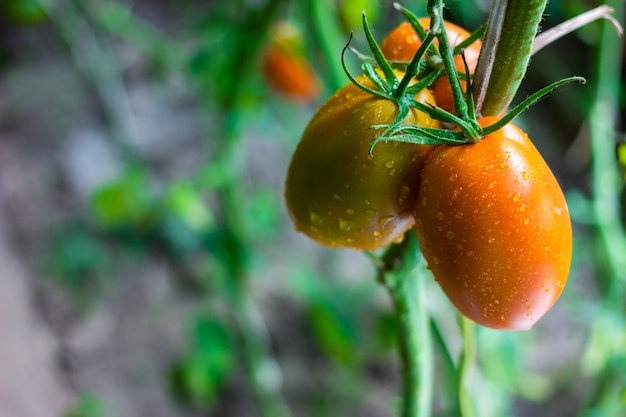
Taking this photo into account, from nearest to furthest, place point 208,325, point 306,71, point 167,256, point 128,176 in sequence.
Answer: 1. point 306,71
2. point 208,325
3. point 128,176
4. point 167,256

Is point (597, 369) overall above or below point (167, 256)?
below

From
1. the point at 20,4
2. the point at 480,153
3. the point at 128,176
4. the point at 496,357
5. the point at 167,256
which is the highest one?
the point at 20,4

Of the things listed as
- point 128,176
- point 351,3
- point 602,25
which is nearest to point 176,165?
point 128,176

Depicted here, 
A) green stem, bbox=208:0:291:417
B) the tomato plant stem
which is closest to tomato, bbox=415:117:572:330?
the tomato plant stem

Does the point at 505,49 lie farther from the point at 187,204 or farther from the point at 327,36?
the point at 187,204

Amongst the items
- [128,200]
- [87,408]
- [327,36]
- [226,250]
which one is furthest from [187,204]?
[87,408]

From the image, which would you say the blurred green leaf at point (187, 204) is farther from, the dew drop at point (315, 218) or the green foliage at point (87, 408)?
the dew drop at point (315, 218)

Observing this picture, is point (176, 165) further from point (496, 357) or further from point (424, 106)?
point (424, 106)
